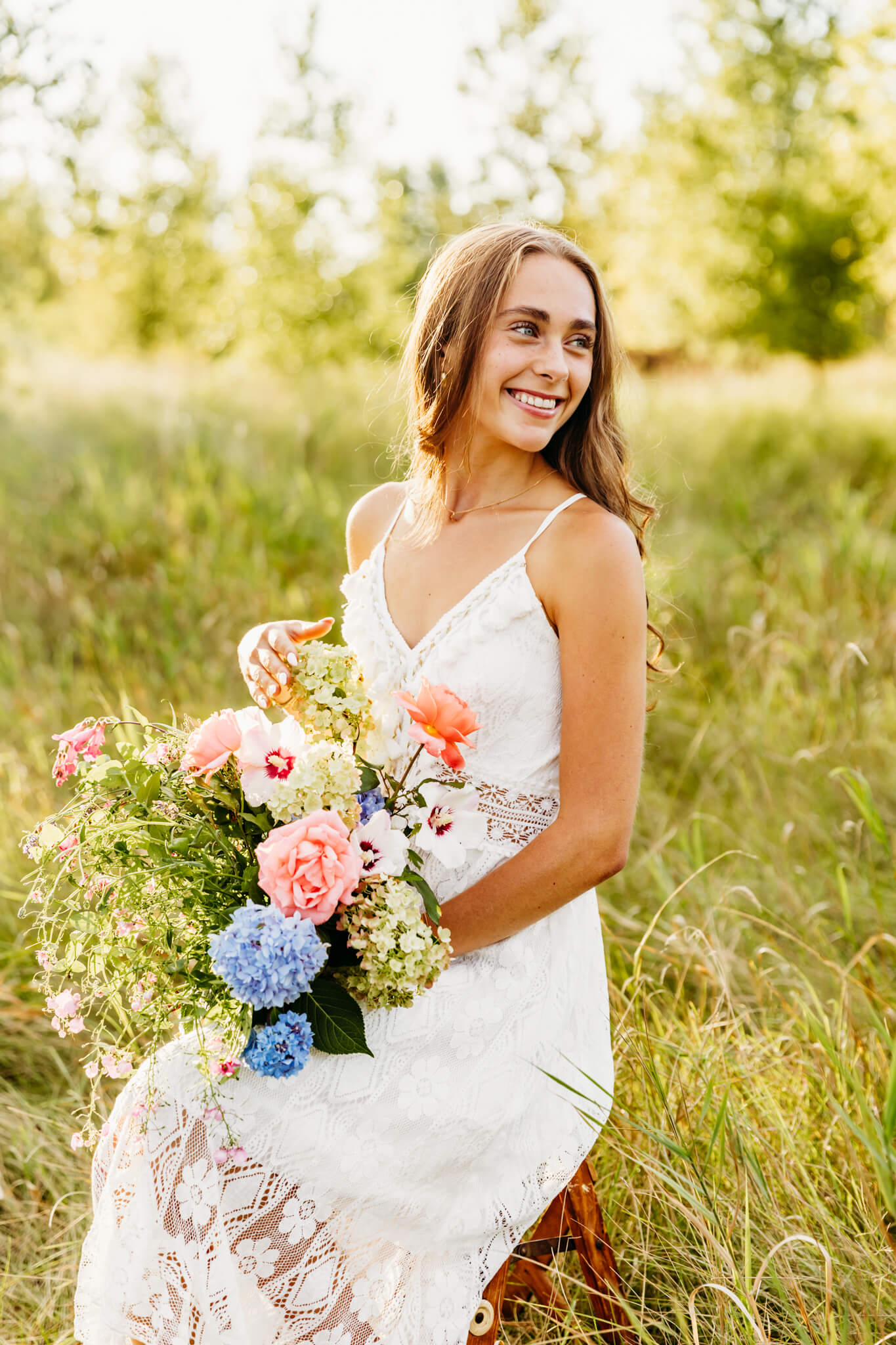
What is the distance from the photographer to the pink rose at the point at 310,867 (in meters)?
1.39

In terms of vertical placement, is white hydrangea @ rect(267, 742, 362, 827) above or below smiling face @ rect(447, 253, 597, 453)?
below

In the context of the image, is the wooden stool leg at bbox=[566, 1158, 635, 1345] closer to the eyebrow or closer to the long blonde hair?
the long blonde hair

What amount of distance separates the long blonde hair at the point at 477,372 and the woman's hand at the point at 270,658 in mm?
421

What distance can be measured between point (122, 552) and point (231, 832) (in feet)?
14.4

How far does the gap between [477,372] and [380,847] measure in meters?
1.12

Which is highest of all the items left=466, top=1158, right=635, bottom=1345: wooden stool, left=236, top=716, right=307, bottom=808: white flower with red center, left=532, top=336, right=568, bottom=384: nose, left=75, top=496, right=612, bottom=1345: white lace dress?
left=532, top=336, right=568, bottom=384: nose

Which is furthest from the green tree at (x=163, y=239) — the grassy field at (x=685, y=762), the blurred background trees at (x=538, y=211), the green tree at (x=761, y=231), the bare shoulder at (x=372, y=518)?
the bare shoulder at (x=372, y=518)

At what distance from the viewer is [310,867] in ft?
4.55

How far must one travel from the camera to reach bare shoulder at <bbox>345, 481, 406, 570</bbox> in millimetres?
2545

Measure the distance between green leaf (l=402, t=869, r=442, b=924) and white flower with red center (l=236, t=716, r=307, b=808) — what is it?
234mm

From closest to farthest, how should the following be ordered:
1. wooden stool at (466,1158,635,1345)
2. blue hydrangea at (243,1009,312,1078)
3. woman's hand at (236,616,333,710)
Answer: blue hydrangea at (243,1009,312,1078) < wooden stool at (466,1158,635,1345) < woman's hand at (236,616,333,710)

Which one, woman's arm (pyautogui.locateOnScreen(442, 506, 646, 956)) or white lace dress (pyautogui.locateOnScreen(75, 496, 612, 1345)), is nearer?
white lace dress (pyautogui.locateOnScreen(75, 496, 612, 1345))

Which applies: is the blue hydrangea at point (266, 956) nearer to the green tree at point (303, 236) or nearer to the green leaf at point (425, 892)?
the green leaf at point (425, 892)

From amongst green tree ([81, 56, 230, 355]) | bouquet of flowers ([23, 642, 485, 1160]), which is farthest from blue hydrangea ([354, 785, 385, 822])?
green tree ([81, 56, 230, 355])
